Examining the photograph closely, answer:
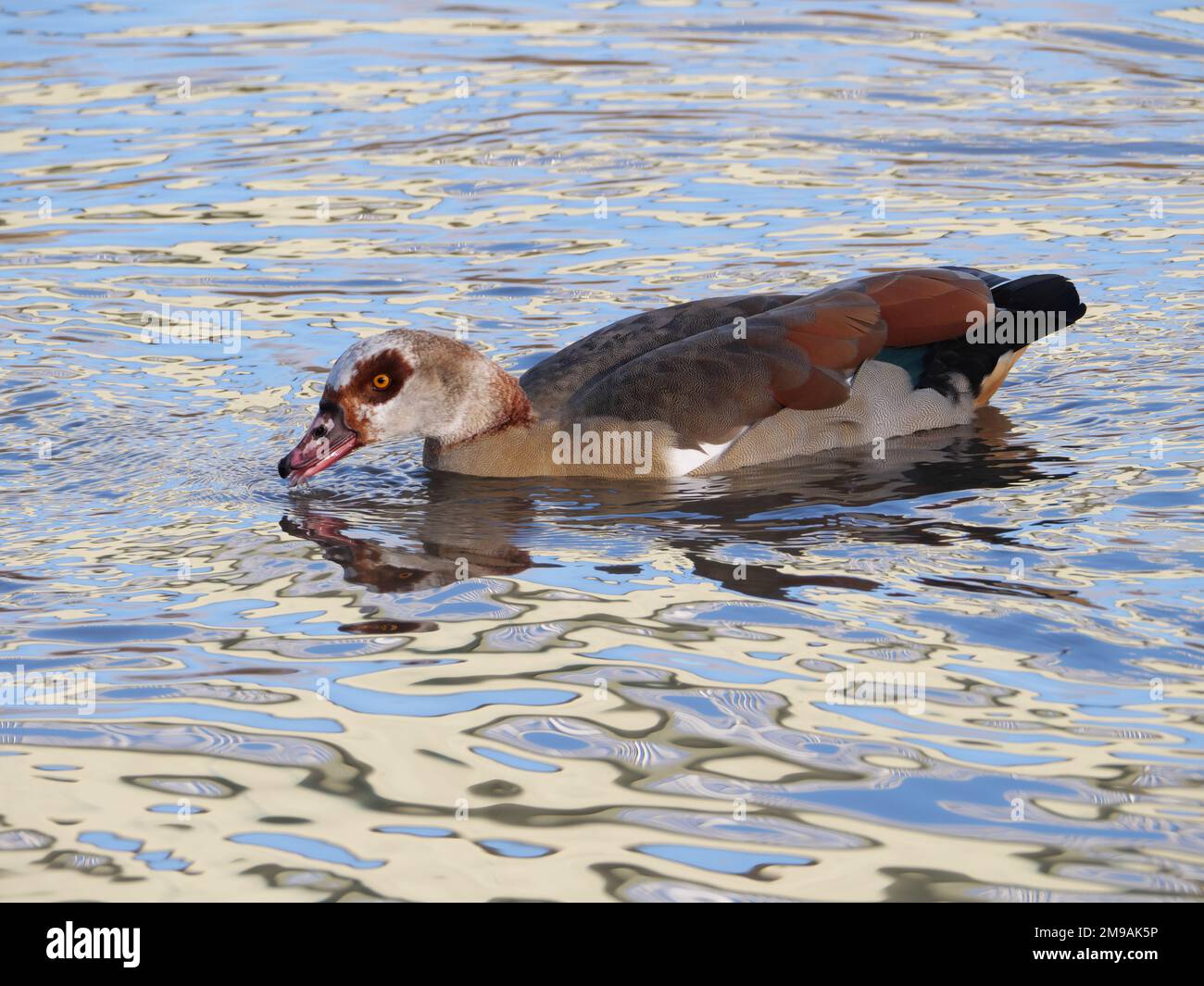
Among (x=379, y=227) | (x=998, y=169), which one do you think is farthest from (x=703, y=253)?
(x=998, y=169)

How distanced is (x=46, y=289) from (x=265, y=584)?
583cm

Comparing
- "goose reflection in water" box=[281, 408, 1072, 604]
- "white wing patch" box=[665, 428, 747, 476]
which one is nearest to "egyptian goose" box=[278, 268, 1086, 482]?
"white wing patch" box=[665, 428, 747, 476]

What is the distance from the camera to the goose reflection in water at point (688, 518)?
25.5 ft

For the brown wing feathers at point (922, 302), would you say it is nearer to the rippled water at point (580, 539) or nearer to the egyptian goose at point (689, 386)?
the egyptian goose at point (689, 386)

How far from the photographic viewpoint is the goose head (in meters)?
9.08

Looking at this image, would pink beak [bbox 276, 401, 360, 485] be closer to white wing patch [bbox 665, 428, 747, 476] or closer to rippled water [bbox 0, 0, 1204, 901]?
rippled water [bbox 0, 0, 1204, 901]

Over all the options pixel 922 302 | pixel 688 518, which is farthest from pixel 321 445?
pixel 922 302

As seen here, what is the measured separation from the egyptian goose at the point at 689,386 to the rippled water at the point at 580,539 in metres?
0.22

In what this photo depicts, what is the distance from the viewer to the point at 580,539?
321 inches

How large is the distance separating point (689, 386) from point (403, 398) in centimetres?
145

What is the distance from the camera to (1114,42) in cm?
1931

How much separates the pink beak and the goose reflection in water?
0.53 ft

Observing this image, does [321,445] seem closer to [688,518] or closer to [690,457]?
[690,457]

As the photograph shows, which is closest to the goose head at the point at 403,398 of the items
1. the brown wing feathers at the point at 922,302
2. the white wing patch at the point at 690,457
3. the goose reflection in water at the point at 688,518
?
the goose reflection in water at the point at 688,518
